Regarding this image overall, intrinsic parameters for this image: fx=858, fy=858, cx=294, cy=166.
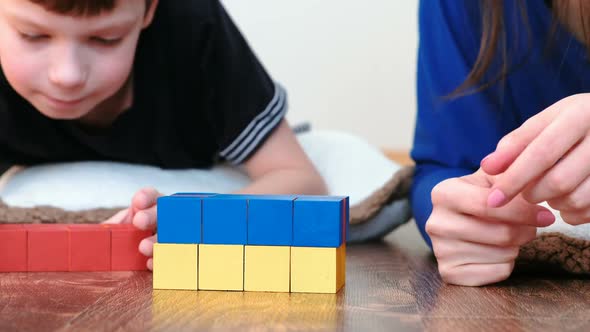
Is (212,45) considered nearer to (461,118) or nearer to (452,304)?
(461,118)

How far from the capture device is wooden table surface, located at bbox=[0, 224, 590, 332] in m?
0.80

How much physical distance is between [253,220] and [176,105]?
2.08 feet

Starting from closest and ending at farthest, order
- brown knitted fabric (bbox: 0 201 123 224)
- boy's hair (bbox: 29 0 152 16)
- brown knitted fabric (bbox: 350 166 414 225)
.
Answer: boy's hair (bbox: 29 0 152 16), brown knitted fabric (bbox: 0 201 123 224), brown knitted fabric (bbox: 350 166 414 225)

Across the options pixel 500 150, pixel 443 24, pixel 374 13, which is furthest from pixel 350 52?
pixel 500 150

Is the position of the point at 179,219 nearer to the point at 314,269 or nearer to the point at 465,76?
the point at 314,269

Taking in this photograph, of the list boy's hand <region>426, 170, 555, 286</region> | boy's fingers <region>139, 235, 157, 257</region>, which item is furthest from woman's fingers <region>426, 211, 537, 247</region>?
boy's fingers <region>139, 235, 157, 257</region>

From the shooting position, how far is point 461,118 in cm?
127

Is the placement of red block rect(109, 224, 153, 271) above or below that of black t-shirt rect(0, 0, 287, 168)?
below

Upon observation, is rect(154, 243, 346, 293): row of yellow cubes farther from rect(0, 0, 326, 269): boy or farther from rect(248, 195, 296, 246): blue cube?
rect(0, 0, 326, 269): boy

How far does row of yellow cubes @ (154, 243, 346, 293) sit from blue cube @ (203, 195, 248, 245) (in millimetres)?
10

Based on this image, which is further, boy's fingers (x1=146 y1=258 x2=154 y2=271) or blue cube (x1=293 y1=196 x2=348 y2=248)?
boy's fingers (x1=146 y1=258 x2=154 y2=271)

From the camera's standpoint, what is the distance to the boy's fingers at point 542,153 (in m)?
0.83

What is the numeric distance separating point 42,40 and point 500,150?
26.8 inches

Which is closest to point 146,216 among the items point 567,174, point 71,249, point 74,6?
point 71,249
